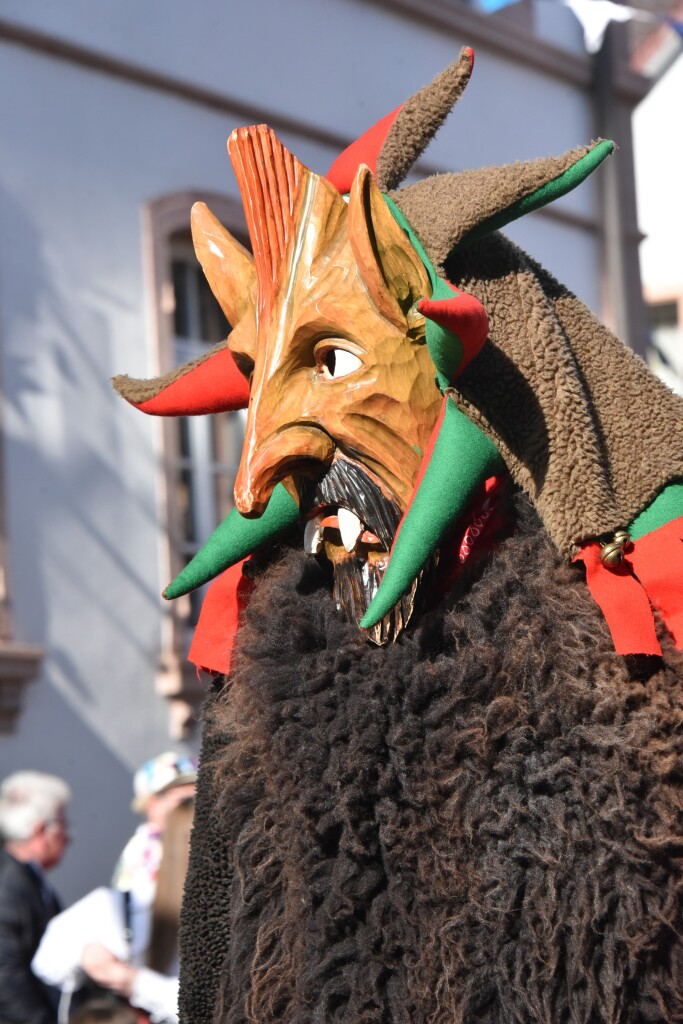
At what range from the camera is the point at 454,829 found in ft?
5.18

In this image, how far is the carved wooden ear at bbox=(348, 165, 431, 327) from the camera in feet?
5.31

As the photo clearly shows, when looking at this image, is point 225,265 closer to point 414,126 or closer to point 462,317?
point 414,126

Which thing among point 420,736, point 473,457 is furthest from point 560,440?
point 420,736

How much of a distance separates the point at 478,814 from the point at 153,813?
2602mm

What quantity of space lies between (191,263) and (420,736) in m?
6.39

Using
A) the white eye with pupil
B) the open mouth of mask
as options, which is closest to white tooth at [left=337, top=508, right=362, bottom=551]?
the open mouth of mask

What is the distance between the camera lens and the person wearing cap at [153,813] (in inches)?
Answer: 146

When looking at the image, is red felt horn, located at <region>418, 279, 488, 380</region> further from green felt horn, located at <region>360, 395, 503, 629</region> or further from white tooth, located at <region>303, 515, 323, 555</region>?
white tooth, located at <region>303, 515, 323, 555</region>

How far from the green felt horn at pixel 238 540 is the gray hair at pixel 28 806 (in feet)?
8.79

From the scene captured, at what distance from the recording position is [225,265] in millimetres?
1816

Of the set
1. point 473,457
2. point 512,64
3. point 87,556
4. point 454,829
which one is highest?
point 512,64

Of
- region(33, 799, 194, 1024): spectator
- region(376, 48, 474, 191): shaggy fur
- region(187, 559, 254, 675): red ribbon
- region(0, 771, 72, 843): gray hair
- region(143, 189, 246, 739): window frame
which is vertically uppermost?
region(143, 189, 246, 739): window frame

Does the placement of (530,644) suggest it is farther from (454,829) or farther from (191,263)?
(191,263)

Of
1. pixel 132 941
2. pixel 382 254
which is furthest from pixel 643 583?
pixel 132 941
